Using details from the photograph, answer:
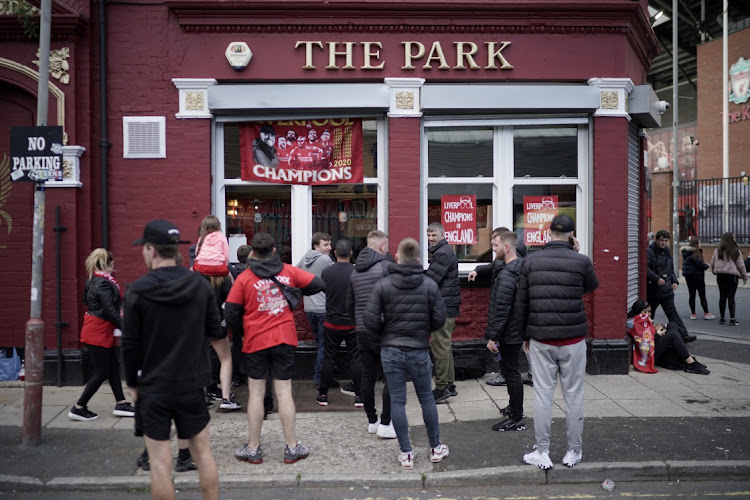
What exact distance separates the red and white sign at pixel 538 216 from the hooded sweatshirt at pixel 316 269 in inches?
124

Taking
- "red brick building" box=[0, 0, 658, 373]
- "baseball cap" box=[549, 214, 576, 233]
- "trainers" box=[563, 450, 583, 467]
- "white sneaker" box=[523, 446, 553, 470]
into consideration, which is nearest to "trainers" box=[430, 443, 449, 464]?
"white sneaker" box=[523, 446, 553, 470]

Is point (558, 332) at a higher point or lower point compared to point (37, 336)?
higher

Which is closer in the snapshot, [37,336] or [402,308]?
[402,308]

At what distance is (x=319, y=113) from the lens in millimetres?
8852

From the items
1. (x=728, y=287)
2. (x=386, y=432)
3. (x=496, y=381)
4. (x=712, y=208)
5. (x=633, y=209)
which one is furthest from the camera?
(x=712, y=208)

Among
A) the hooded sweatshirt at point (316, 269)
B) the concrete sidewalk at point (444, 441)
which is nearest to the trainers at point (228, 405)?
the concrete sidewalk at point (444, 441)

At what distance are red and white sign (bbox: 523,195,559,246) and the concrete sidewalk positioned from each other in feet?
7.71

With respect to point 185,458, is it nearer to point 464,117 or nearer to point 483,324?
point 483,324

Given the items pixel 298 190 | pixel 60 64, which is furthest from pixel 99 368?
pixel 60 64

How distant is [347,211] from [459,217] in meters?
1.66

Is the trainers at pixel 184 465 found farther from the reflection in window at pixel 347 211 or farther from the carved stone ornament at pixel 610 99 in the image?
the carved stone ornament at pixel 610 99

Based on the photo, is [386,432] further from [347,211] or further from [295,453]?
[347,211]

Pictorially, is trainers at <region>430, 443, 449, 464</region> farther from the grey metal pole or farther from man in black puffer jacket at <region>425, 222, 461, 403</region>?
the grey metal pole

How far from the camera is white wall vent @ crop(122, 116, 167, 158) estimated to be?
8484mm
